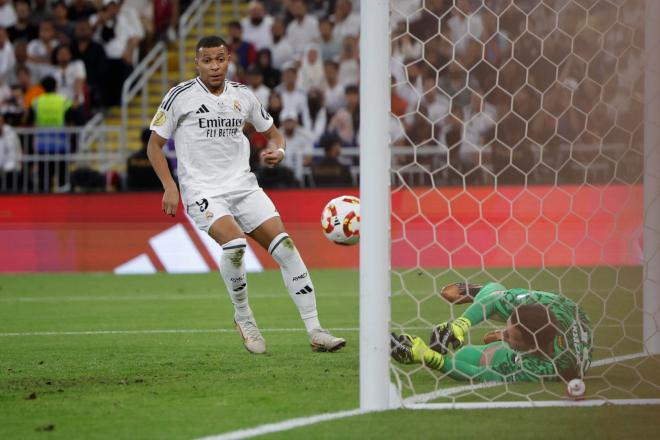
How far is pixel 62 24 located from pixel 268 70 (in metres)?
4.21

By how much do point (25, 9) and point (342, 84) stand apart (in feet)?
20.1

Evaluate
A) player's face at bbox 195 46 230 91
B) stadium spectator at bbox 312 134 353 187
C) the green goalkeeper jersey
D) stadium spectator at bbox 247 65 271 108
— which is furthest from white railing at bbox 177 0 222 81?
the green goalkeeper jersey

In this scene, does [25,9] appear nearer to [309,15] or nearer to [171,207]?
[309,15]

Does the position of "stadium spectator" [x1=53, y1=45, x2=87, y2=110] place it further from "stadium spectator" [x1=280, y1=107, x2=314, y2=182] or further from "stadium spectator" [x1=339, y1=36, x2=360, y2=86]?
"stadium spectator" [x1=339, y1=36, x2=360, y2=86]

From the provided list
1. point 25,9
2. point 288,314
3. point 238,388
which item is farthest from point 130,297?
point 25,9

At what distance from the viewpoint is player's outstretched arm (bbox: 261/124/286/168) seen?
699cm

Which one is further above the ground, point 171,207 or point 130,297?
point 171,207

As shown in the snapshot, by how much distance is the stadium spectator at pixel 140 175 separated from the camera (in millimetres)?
14680

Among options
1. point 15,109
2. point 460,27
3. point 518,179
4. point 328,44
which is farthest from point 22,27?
point 518,179

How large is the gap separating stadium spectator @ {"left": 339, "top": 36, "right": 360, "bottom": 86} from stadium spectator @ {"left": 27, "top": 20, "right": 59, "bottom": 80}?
4.75 m

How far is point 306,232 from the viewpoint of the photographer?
13805 mm

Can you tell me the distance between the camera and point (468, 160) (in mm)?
13469

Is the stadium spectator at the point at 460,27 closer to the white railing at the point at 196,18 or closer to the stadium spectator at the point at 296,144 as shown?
the stadium spectator at the point at 296,144

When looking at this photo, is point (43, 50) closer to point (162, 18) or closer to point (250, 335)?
point (162, 18)
